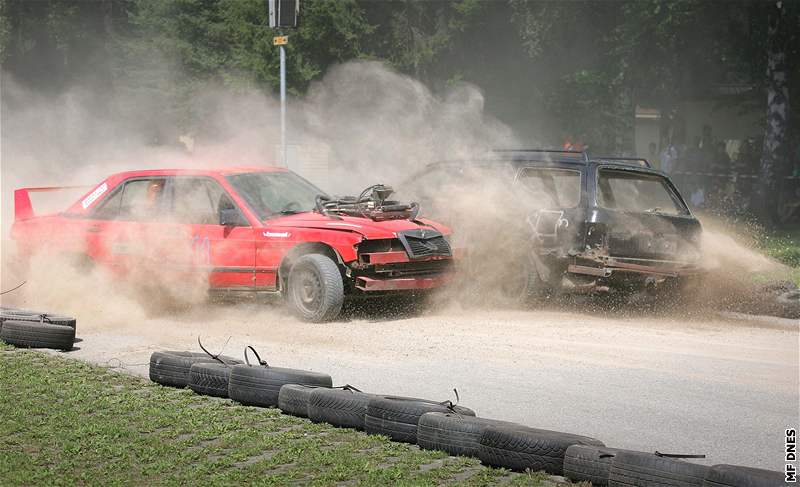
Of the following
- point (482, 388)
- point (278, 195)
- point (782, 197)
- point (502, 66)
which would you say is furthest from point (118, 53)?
point (482, 388)

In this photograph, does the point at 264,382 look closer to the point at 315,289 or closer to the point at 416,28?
the point at 315,289

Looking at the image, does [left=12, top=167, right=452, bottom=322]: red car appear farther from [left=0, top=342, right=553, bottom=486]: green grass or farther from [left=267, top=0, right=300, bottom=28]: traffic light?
[left=267, top=0, right=300, bottom=28]: traffic light

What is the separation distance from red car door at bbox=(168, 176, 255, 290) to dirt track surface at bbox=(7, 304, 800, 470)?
0.49m

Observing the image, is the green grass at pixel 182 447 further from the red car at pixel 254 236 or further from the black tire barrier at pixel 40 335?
the red car at pixel 254 236

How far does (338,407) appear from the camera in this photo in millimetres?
6516

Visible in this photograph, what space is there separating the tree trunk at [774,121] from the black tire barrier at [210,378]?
740 inches

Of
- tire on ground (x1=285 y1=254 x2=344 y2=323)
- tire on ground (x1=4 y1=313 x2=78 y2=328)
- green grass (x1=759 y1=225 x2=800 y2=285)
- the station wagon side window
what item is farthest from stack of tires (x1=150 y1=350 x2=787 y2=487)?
green grass (x1=759 y1=225 x2=800 y2=285)

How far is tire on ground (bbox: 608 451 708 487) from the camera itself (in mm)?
4951

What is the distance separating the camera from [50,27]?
5725cm

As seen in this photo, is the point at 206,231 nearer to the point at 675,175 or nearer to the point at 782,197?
the point at 782,197

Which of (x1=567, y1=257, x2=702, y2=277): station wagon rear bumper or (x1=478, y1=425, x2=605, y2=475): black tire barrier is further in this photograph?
(x1=567, y1=257, x2=702, y2=277): station wagon rear bumper

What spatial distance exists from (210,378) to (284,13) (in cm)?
1217

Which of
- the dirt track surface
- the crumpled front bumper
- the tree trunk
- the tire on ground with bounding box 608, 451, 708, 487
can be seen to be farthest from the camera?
the tree trunk

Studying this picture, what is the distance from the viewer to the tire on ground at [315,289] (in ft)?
34.7
